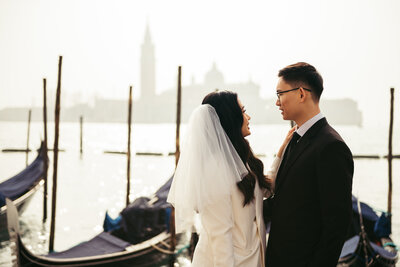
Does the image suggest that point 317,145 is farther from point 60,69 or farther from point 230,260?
point 60,69

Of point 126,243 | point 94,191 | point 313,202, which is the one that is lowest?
point 94,191

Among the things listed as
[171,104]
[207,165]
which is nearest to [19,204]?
[207,165]

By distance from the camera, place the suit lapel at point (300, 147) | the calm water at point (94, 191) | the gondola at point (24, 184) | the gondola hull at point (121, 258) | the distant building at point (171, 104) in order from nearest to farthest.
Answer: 1. the suit lapel at point (300, 147)
2. the gondola hull at point (121, 258)
3. the gondola at point (24, 184)
4. the calm water at point (94, 191)
5. the distant building at point (171, 104)

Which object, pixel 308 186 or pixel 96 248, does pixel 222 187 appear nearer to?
pixel 308 186

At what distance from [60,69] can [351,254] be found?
21.1 ft

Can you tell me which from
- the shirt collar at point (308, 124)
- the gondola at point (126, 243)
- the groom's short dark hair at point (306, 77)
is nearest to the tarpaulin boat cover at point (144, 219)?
the gondola at point (126, 243)

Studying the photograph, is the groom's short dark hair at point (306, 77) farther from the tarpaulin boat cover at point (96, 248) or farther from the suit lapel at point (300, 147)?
the tarpaulin boat cover at point (96, 248)

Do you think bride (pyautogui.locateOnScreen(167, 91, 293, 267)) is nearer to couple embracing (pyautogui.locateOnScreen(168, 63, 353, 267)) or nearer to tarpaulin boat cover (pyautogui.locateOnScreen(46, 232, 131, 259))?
couple embracing (pyautogui.locateOnScreen(168, 63, 353, 267))

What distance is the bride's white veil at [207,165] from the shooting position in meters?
1.76

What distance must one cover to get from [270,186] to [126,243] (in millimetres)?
4565

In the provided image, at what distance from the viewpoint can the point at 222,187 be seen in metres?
1.75

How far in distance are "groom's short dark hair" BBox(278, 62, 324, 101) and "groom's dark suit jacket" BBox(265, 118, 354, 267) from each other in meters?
0.17

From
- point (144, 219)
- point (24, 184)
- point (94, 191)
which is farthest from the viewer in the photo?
point (94, 191)

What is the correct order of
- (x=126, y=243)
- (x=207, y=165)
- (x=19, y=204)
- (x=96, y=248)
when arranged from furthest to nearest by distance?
(x=19, y=204) < (x=126, y=243) < (x=96, y=248) < (x=207, y=165)
